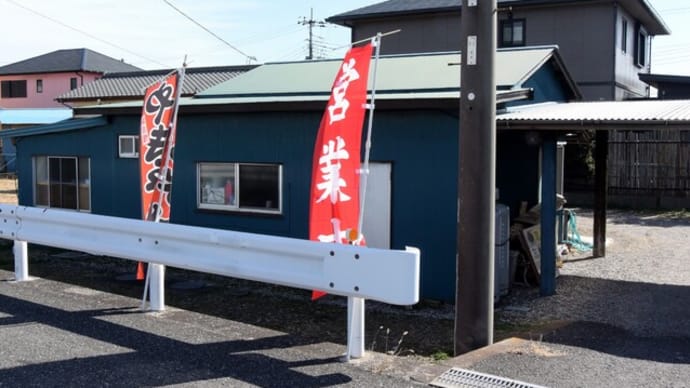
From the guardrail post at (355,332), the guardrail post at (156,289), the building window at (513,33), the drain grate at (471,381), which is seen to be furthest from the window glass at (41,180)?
the building window at (513,33)

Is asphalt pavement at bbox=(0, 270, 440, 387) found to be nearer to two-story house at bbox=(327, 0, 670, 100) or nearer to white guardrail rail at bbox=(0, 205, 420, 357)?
white guardrail rail at bbox=(0, 205, 420, 357)

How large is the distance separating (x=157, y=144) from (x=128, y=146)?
16.7 feet

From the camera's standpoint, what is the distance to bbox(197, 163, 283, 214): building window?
10.7 m

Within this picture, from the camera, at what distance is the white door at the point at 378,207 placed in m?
9.59

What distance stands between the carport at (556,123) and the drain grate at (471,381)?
465 cm

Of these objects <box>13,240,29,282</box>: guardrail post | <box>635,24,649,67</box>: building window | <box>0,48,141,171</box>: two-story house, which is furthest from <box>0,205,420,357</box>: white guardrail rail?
<box>0,48,141,171</box>: two-story house

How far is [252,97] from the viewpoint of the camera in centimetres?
1147

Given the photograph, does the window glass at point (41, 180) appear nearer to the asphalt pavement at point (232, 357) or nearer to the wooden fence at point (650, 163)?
the asphalt pavement at point (232, 357)

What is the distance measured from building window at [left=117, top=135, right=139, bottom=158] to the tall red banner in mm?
4804

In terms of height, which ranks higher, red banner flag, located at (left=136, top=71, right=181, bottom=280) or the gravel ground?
red banner flag, located at (left=136, top=71, right=181, bottom=280)

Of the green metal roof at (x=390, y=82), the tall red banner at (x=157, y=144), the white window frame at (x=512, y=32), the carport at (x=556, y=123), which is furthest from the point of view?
the white window frame at (x=512, y=32)

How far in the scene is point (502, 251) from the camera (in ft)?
31.6

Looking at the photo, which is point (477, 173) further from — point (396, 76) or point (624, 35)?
point (624, 35)

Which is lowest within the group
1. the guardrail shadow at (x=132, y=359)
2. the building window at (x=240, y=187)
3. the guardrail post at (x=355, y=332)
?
the guardrail shadow at (x=132, y=359)
